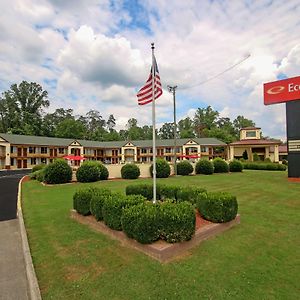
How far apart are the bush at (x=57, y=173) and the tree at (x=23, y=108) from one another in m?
51.9

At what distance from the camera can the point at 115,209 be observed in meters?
7.59

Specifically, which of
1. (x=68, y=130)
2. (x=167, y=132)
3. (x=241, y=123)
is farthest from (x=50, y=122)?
(x=241, y=123)

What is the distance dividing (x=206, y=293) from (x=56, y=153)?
2437 inches

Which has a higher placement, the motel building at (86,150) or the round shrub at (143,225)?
the motel building at (86,150)

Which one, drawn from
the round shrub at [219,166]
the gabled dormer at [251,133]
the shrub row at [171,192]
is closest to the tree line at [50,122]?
the gabled dormer at [251,133]

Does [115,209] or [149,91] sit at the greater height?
[149,91]

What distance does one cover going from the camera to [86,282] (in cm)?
530

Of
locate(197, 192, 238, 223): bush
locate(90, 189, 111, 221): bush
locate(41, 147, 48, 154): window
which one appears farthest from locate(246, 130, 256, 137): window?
locate(90, 189, 111, 221): bush

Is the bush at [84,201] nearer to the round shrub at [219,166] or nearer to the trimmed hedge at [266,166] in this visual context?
the round shrub at [219,166]

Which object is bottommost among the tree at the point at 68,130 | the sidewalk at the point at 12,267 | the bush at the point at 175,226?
the sidewalk at the point at 12,267

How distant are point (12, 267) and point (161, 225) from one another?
3.98 metres

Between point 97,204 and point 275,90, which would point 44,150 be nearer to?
point 275,90

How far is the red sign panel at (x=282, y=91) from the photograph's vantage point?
21944 mm

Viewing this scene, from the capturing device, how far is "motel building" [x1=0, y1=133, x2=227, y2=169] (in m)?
53.2
